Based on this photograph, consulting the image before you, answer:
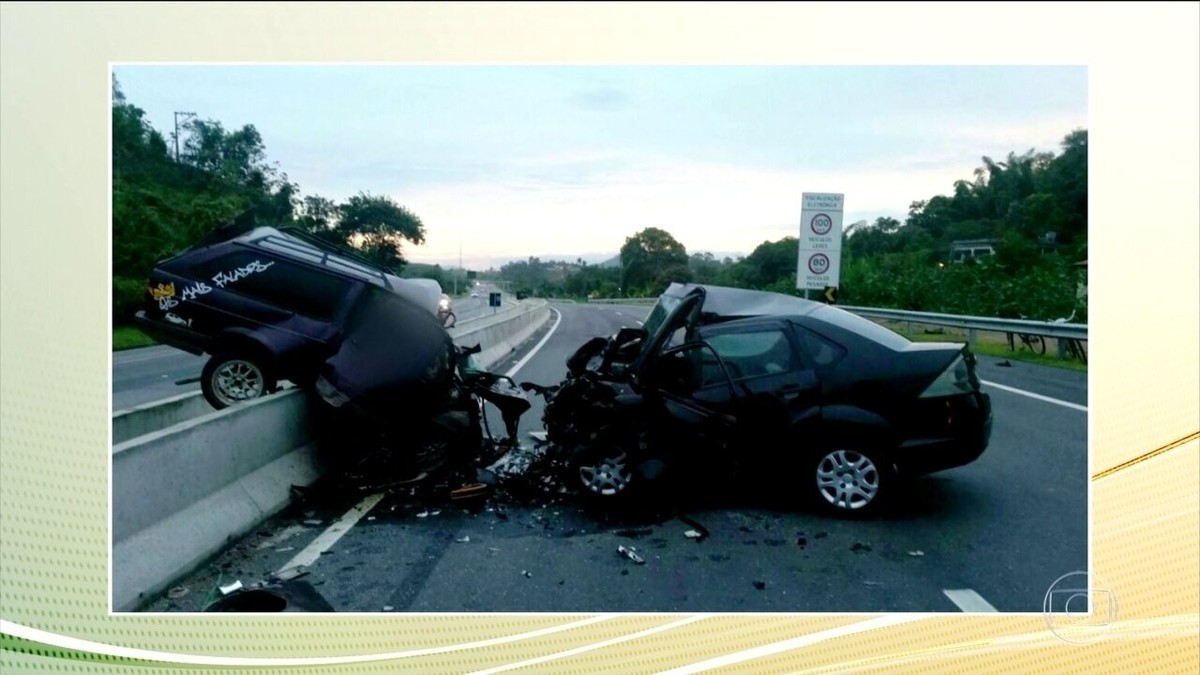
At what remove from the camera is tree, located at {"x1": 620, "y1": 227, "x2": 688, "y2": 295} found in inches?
152

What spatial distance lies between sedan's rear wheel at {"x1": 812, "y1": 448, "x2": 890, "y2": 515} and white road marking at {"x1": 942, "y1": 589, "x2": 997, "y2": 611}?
60 cm

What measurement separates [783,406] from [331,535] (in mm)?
2104

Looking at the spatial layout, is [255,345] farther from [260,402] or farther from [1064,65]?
[1064,65]

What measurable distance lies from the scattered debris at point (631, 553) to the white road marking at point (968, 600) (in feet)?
3.83

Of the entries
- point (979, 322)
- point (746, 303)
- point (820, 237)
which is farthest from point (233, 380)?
point (979, 322)

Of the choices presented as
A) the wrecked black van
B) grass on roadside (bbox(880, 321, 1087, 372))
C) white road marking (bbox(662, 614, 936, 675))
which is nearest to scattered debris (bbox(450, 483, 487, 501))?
the wrecked black van

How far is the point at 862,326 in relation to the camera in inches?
162

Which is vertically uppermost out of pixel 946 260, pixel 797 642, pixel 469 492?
pixel 946 260

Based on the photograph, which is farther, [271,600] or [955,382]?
[955,382]

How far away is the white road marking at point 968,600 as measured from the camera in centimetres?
340

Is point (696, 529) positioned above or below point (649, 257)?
below

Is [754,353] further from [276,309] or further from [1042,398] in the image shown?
[276,309]

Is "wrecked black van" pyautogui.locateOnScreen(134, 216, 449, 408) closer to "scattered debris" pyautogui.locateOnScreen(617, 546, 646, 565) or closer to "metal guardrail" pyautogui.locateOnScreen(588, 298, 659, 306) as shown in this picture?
"metal guardrail" pyautogui.locateOnScreen(588, 298, 659, 306)

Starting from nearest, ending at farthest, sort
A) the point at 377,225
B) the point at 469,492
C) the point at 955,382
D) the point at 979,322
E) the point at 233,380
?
the point at 377,225 → the point at 955,382 → the point at 979,322 → the point at 469,492 → the point at 233,380
